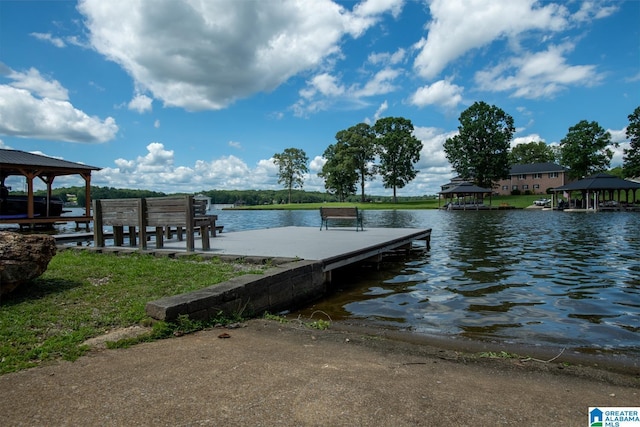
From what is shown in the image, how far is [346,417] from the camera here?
2.39 meters

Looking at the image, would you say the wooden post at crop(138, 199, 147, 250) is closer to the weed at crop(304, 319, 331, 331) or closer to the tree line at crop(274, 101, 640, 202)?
the weed at crop(304, 319, 331, 331)

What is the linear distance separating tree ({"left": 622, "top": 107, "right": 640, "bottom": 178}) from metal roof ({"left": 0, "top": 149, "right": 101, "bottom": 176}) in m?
71.1

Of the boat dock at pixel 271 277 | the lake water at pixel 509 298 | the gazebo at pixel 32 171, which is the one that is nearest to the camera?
the boat dock at pixel 271 277

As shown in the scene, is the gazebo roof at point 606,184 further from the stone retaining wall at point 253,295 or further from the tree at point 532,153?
the tree at point 532,153

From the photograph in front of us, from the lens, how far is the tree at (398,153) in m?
71.2

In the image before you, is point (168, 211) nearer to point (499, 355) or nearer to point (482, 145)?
point (499, 355)

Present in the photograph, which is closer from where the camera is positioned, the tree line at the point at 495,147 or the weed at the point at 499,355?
the weed at the point at 499,355

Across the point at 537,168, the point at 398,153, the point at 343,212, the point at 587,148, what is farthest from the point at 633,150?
the point at 343,212

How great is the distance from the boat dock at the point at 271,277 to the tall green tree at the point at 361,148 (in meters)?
62.1

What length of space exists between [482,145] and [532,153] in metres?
38.6

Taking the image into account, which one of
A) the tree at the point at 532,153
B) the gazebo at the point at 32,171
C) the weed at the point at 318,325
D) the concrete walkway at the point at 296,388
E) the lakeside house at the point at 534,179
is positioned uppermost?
the tree at the point at 532,153

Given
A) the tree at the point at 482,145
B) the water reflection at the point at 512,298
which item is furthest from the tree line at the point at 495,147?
the water reflection at the point at 512,298

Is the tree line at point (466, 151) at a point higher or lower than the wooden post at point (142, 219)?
higher

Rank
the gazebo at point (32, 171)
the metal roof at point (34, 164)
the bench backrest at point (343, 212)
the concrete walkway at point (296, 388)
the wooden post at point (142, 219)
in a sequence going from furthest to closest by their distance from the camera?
the gazebo at point (32, 171) < the metal roof at point (34, 164) < the bench backrest at point (343, 212) < the wooden post at point (142, 219) < the concrete walkway at point (296, 388)
